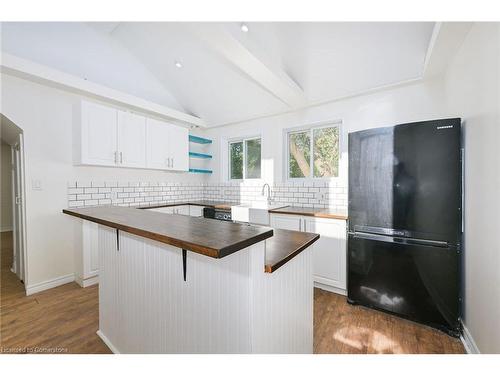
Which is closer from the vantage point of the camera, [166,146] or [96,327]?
[96,327]

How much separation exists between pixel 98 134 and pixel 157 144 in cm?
81

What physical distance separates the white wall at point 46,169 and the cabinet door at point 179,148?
3.90 feet

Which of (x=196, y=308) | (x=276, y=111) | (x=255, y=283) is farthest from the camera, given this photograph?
(x=276, y=111)

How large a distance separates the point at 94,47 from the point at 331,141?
339 cm

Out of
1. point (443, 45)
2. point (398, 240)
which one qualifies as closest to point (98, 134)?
point (398, 240)

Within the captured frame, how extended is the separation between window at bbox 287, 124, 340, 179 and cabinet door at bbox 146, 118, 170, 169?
6.32 feet

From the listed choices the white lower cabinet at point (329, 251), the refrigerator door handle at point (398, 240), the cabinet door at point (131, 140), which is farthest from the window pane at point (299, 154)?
the cabinet door at point (131, 140)

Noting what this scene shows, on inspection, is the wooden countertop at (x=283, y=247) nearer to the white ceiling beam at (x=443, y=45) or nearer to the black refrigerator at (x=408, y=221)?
the black refrigerator at (x=408, y=221)

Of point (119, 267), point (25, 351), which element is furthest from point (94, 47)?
point (25, 351)

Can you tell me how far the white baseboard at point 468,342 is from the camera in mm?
1567

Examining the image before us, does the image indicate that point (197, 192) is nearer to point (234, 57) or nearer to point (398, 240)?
point (234, 57)

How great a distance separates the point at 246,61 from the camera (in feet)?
6.89
